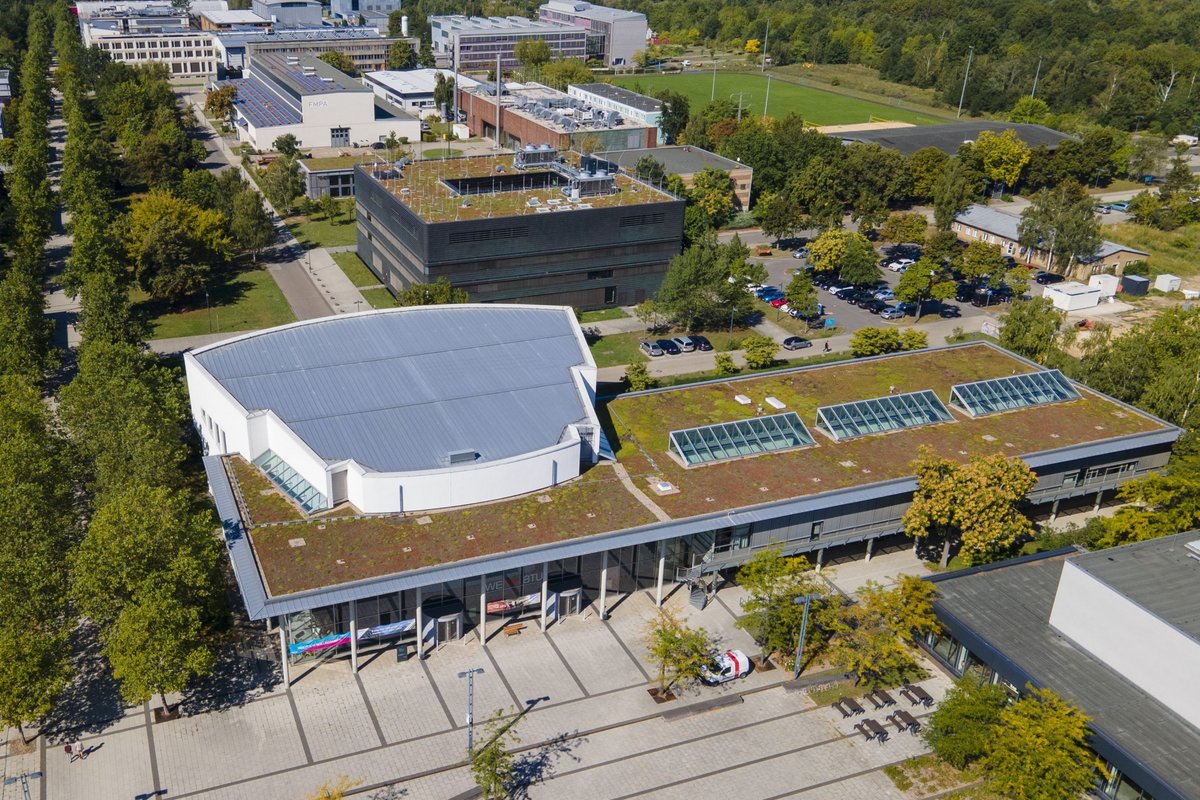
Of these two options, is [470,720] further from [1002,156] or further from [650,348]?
[1002,156]

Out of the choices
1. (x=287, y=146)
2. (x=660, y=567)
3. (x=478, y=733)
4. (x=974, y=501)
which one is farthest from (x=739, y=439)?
(x=287, y=146)

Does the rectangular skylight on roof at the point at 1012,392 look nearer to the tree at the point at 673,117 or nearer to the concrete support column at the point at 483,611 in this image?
the concrete support column at the point at 483,611

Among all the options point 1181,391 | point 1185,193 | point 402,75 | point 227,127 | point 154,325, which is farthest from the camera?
point 402,75

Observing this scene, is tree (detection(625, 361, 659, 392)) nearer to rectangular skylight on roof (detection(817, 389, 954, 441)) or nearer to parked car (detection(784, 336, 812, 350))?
rectangular skylight on roof (detection(817, 389, 954, 441))

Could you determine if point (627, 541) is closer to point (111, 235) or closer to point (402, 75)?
point (111, 235)

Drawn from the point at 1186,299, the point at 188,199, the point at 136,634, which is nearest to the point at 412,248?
the point at 188,199

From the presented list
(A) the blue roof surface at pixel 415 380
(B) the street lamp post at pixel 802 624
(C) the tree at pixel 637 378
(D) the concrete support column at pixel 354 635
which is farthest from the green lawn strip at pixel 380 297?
(B) the street lamp post at pixel 802 624
